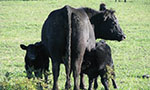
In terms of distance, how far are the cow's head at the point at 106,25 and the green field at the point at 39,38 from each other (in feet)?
4.22

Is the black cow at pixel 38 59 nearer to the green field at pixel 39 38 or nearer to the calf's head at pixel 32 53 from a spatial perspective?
the calf's head at pixel 32 53

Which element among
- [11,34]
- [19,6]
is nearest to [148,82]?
[11,34]

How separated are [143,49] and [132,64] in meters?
3.32

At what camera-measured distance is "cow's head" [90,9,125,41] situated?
10.1 m

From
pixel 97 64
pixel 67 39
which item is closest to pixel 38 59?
pixel 97 64

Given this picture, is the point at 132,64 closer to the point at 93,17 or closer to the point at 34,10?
the point at 93,17

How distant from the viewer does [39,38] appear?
1994cm

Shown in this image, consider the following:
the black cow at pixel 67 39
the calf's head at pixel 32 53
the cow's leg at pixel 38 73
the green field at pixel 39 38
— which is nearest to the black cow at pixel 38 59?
the calf's head at pixel 32 53

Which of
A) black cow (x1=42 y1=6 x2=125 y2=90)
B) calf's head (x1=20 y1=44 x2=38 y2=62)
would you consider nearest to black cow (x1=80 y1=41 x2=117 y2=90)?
black cow (x1=42 y1=6 x2=125 y2=90)

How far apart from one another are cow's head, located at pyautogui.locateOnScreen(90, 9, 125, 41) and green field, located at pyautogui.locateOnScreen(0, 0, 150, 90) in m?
1.28

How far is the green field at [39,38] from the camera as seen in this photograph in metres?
10.5

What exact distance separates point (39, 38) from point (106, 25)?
394 inches

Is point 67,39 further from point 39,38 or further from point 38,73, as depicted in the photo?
point 39,38

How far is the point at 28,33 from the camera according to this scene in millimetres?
21578
